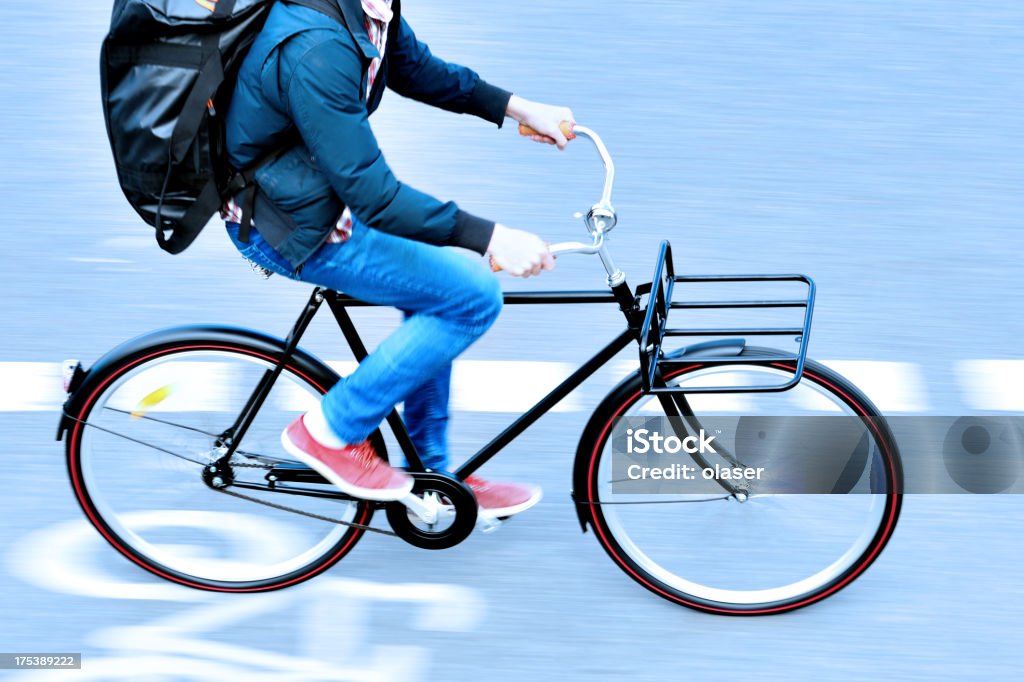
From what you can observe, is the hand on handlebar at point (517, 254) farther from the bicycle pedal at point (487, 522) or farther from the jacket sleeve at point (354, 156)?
the bicycle pedal at point (487, 522)

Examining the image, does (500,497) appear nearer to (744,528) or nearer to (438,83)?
(744,528)

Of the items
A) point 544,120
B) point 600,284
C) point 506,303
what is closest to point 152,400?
point 506,303

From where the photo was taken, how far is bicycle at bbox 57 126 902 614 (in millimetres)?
3590

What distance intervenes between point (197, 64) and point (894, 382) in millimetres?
2915

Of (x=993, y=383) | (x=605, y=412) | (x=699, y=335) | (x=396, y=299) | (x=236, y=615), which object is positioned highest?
(x=699, y=335)

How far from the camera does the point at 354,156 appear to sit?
3105 mm

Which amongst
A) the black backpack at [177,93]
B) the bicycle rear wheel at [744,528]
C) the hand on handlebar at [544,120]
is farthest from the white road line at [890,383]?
the black backpack at [177,93]

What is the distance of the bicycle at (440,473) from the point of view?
3.59 metres

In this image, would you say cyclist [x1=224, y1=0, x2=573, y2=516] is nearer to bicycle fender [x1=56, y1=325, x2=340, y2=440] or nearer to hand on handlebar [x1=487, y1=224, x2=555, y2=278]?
hand on handlebar [x1=487, y1=224, x2=555, y2=278]

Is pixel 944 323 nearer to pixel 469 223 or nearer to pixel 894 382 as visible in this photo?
pixel 894 382

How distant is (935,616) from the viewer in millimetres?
4000

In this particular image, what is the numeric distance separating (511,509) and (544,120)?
118 cm

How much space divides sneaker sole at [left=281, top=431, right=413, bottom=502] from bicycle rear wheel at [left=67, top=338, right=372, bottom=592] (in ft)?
0.37

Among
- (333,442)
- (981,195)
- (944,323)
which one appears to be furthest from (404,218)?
(981,195)
